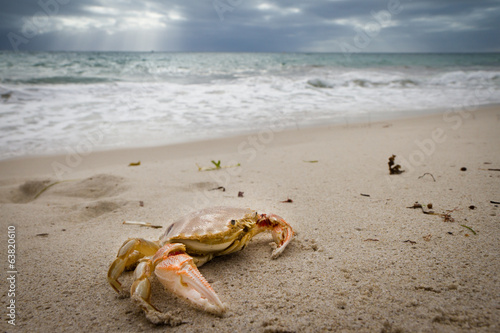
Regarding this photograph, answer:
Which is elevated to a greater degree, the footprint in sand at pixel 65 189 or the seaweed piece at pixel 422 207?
the seaweed piece at pixel 422 207

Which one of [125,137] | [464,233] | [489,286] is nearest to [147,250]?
[489,286]

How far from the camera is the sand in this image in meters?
1.52

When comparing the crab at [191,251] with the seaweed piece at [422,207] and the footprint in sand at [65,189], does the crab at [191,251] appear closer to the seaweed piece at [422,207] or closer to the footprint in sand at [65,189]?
the seaweed piece at [422,207]

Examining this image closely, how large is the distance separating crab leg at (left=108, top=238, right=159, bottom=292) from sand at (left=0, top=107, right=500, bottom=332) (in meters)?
0.11

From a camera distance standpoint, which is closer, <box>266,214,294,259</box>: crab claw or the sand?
the sand

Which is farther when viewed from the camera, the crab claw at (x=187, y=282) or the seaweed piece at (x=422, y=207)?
the seaweed piece at (x=422, y=207)

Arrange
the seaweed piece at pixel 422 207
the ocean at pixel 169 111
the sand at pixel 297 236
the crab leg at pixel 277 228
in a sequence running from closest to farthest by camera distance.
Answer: the sand at pixel 297 236
the crab leg at pixel 277 228
the seaweed piece at pixel 422 207
the ocean at pixel 169 111

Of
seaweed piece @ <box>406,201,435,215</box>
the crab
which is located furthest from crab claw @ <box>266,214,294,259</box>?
seaweed piece @ <box>406,201,435,215</box>

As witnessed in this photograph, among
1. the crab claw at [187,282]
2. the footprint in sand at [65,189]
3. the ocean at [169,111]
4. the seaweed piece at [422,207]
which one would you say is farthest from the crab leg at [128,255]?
the ocean at [169,111]

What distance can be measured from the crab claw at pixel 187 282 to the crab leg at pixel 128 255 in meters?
0.24

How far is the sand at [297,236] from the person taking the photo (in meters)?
1.52

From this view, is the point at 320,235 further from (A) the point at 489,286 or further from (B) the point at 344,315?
(A) the point at 489,286

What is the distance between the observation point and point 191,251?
187 centimetres

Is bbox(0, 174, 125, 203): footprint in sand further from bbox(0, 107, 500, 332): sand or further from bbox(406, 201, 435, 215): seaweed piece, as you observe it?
bbox(406, 201, 435, 215): seaweed piece
